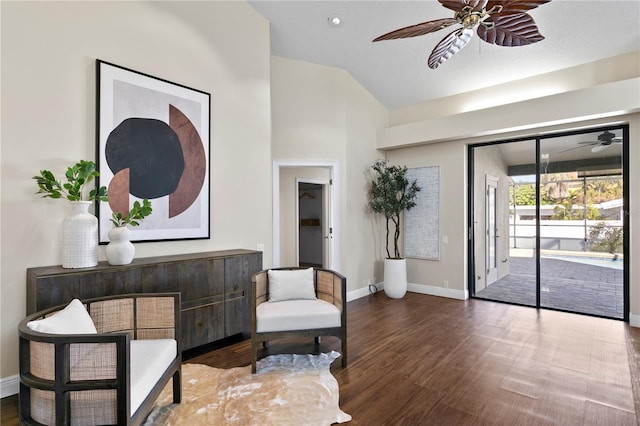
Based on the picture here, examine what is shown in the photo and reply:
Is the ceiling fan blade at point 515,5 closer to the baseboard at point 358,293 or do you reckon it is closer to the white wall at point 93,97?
the white wall at point 93,97

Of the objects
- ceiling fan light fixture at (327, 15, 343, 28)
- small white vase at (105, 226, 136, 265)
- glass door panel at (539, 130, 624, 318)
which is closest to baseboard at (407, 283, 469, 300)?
glass door panel at (539, 130, 624, 318)

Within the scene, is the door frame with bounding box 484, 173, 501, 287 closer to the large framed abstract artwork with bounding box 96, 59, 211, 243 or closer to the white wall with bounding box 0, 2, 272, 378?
the white wall with bounding box 0, 2, 272, 378

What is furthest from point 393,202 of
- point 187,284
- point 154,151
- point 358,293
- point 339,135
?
point 154,151

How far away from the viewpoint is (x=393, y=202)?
17.4ft

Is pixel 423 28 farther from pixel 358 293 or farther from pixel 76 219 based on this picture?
pixel 358 293

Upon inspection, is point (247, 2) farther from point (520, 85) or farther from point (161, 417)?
point (161, 417)

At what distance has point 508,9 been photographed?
88.6 inches

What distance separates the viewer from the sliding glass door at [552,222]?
4.21 m

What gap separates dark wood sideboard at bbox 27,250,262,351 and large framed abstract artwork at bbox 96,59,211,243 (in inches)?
15.4

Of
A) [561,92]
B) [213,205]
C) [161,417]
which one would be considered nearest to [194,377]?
[161,417]

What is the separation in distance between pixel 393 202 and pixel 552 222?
7.33 feet

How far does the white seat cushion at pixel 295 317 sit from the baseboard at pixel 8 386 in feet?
5.91

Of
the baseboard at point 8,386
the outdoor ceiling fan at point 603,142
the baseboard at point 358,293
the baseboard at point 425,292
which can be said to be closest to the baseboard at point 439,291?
the baseboard at point 425,292

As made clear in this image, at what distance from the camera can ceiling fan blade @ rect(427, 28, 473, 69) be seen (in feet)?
8.56
